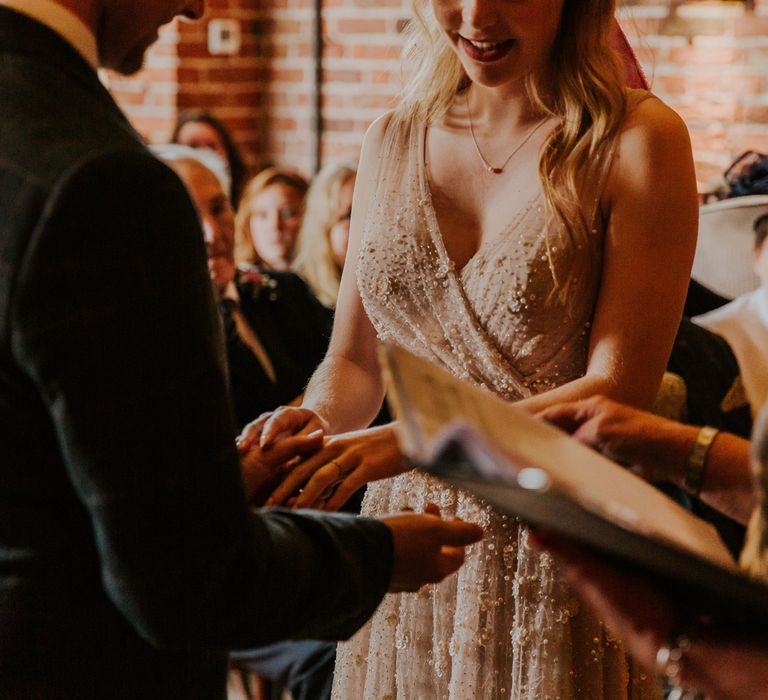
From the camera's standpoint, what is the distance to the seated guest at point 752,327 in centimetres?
295

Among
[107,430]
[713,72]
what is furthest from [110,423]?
[713,72]

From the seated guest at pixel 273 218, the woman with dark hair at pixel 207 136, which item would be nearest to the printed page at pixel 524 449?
the seated guest at pixel 273 218

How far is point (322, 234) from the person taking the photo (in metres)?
3.97

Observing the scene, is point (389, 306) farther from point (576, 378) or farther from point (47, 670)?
point (47, 670)

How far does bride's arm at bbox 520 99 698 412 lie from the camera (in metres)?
1.50

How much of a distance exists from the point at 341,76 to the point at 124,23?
4.02 meters

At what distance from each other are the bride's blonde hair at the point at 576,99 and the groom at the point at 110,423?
26.9 inches

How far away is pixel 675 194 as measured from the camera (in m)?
1.51

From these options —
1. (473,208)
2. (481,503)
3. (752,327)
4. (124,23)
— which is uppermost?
(124,23)

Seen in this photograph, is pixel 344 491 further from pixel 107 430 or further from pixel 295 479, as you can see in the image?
pixel 107 430

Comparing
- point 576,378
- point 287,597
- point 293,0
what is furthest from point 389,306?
point 293,0

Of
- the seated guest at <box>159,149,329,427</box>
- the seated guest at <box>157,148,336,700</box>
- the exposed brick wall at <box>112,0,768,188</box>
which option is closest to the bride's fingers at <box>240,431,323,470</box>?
the seated guest at <box>157,148,336,700</box>

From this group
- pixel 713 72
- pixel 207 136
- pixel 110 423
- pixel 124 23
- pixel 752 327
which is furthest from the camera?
pixel 207 136

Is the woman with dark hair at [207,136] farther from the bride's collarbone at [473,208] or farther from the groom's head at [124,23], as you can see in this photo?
the groom's head at [124,23]
